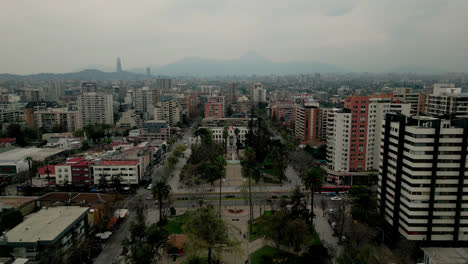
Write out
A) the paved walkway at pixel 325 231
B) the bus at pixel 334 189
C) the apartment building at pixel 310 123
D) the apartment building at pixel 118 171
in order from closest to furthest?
the paved walkway at pixel 325 231 < the bus at pixel 334 189 < the apartment building at pixel 118 171 < the apartment building at pixel 310 123

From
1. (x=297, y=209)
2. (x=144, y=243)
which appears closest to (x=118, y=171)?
(x=144, y=243)

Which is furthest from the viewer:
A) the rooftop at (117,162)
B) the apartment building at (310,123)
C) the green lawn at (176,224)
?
the apartment building at (310,123)

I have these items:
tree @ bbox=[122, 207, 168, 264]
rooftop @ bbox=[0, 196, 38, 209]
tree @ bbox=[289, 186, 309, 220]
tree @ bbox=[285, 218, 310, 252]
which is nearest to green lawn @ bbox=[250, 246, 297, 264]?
tree @ bbox=[285, 218, 310, 252]

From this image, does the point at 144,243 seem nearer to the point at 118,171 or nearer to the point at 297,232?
the point at 297,232

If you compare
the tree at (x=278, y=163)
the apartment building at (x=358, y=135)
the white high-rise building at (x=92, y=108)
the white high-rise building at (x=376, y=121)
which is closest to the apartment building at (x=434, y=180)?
the white high-rise building at (x=376, y=121)

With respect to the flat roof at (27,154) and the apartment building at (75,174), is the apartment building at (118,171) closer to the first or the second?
the apartment building at (75,174)

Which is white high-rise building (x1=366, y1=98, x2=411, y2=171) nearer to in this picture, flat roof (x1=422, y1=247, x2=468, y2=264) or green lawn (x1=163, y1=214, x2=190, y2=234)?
flat roof (x1=422, y1=247, x2=468, y2=264)

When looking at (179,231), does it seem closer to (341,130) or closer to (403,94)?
(341,130)
